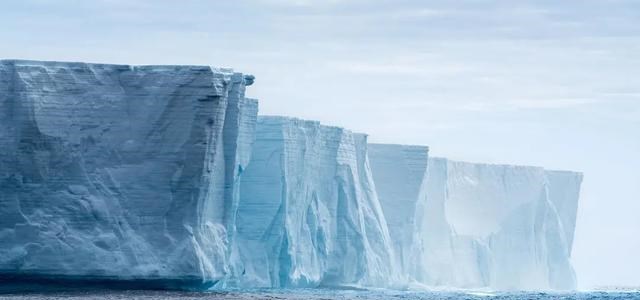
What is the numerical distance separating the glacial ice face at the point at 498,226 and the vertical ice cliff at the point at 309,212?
7.08 metres

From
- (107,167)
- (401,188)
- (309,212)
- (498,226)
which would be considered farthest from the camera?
(498,226)

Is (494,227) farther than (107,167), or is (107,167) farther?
(494,227)

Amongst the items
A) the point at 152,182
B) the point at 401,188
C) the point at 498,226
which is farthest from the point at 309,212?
the point at 498,226

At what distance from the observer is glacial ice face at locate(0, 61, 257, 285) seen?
87.5 feet

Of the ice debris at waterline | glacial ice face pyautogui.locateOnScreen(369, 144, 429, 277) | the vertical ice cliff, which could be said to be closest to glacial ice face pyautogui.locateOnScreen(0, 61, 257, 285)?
the ice debris at waterline

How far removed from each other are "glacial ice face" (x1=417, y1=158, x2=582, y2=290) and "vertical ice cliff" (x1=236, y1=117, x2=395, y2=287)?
7.08 metres

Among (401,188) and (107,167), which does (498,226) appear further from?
(107,167)

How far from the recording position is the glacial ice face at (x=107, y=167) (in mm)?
26656

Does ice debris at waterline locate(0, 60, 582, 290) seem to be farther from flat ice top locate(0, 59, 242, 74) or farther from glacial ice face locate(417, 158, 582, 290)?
glacial ice face locate(417, 158, 582, 290)

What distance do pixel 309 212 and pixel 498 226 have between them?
1649 cm

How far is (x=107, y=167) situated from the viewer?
27.3 m

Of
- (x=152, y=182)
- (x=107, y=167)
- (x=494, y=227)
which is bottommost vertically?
(x=152, y=182)

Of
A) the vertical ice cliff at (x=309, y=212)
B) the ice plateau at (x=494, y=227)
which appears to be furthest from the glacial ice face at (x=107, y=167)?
the ice plateau at (x=494, y=227)

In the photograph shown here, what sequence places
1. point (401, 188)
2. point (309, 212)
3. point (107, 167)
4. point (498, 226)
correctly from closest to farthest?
1. point (107, 167)
2. point (309, 212)
3. point (401, 188)
4. point (498, 226)
